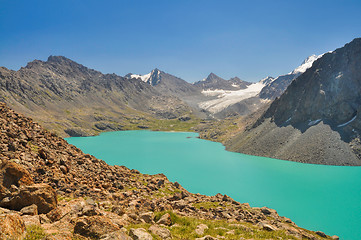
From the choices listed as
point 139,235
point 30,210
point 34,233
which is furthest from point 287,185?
point 34,233

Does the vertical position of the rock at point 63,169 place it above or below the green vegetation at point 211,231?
above

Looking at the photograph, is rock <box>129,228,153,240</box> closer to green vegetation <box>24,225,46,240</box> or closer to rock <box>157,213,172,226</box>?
green vegetation <box>24,225,46,240</box>

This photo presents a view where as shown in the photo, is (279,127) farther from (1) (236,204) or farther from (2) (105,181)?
(2) (105,181)

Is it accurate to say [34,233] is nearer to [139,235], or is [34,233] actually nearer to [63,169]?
[139,235]

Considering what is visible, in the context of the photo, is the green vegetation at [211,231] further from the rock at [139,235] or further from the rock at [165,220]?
the rock at [139,235]

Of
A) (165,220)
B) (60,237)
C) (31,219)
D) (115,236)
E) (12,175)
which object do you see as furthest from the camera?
(165,220)

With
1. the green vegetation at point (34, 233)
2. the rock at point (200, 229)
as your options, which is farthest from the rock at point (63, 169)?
the rock at point (200, 229)

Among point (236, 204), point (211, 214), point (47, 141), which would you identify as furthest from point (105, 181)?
point (236, 204)

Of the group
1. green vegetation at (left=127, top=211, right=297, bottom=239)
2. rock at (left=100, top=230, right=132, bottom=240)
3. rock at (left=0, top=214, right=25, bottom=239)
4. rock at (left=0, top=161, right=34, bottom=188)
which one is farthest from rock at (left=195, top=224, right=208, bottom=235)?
rock at (left=0, top=161, right=34, bottom=188)
